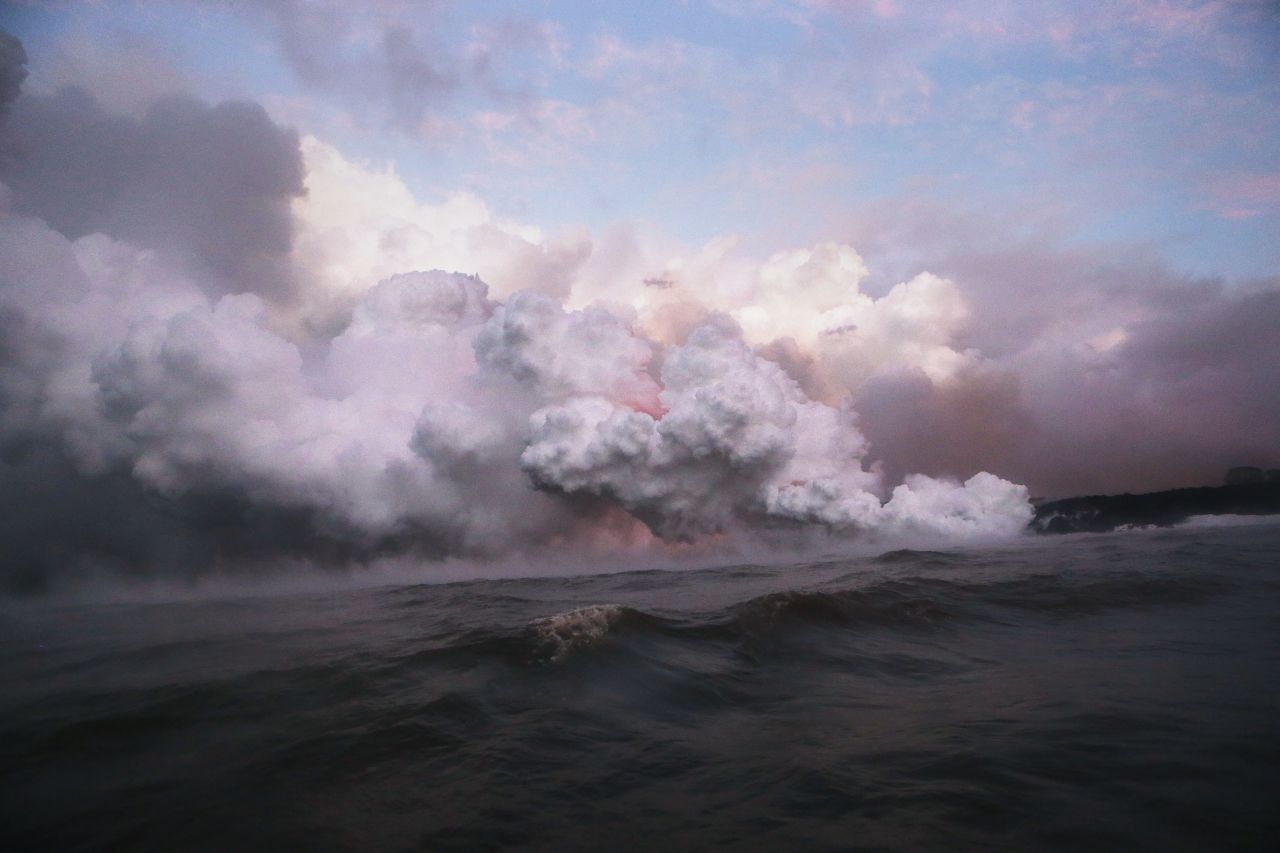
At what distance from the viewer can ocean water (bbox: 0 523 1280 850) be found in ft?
20.8

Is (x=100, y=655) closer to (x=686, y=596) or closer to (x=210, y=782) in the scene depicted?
(x=210, y=782)

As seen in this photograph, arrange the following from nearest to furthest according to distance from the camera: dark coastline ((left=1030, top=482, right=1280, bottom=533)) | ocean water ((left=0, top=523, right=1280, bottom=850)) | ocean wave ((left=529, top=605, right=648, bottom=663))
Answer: ocean water ((left=0, top=523, right=1280, bottom=850)) → ocean wave ((left=529, top=605, right=648, bottom=663)) → dark coastline ((left=1030, top=482, right=1280, bottom=533))

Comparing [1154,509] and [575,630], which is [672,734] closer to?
[575,630]

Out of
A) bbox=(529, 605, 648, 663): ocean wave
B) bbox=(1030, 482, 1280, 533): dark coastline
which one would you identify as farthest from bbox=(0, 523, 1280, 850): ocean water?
bbox=(1030, 482, 1280, 533): dark coastline

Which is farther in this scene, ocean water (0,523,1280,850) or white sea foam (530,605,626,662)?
white sea foam (530,605,626,662)

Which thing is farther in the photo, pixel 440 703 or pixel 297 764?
pixel 440 703

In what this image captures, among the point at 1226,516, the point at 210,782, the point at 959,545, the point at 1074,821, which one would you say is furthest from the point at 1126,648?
the point at 1226,516

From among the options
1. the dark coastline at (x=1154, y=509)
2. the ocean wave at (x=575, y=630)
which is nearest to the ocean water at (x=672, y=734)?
the ocean wave at (x=575, y=630)

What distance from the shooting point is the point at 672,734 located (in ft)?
29.9

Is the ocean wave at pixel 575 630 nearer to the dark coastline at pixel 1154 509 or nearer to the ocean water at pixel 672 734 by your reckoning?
the ocean water at pixel 672 734

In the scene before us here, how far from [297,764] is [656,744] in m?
4.59

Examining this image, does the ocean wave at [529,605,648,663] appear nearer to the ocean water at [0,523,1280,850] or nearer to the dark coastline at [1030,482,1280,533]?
the ocean water at [0,523,1280,850]

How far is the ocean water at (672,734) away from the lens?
6340 millimetres

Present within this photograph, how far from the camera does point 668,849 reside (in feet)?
19.4
